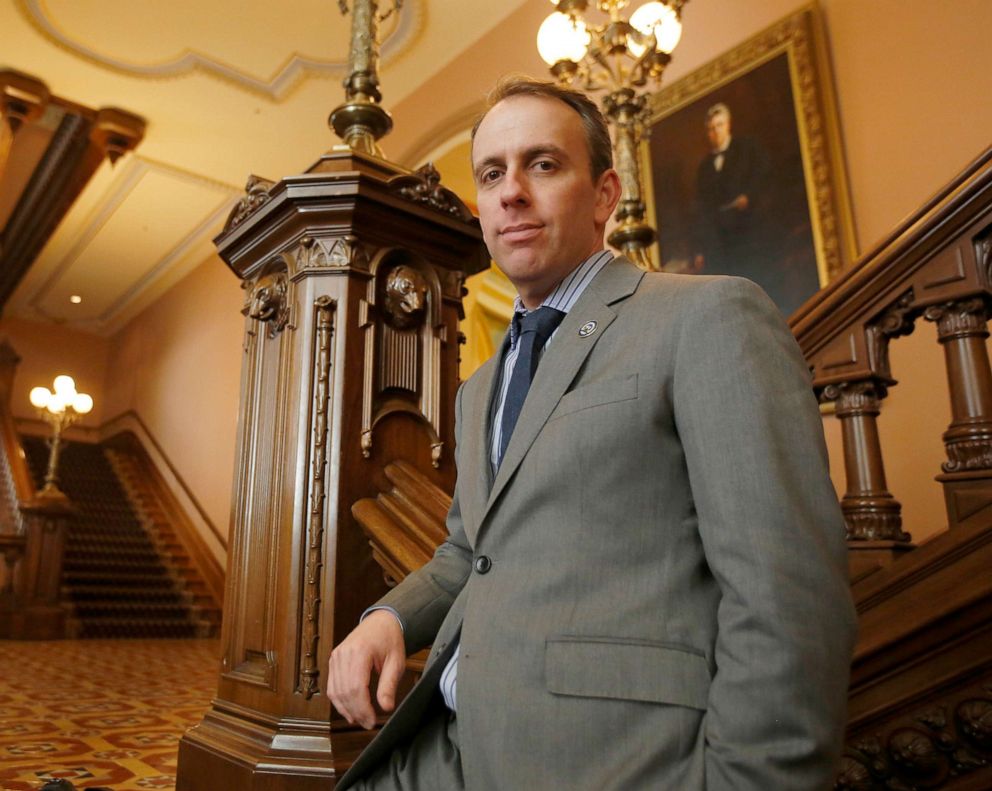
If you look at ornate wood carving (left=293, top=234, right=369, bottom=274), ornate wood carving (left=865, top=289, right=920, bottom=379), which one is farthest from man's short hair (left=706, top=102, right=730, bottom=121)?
ornate wood carving (left=293, top=234, right=369, bottom=274)

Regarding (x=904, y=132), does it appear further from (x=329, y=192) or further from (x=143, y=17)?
(x=143, y=17)

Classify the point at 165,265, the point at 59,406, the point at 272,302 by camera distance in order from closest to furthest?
the point at 272,302
the point at 59,406
the point at 165,265

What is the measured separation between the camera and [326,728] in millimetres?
1632

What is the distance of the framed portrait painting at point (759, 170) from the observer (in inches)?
177

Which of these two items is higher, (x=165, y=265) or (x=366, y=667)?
(x=165, y=265)

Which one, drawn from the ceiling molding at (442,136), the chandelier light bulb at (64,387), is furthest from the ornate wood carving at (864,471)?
the chandelier light bulb at (64,387)

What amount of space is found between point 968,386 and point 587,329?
1374 mm

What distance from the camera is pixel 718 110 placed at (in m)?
5.20

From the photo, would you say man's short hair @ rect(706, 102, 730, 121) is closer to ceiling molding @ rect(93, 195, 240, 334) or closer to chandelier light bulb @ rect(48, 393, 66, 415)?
ceiling molding @ rect(93, 195, 240, 334)

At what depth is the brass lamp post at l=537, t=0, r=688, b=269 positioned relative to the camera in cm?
363

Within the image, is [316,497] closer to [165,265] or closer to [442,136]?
[442,136]

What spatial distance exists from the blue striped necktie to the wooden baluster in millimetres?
1246

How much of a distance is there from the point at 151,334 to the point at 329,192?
45.1 feet

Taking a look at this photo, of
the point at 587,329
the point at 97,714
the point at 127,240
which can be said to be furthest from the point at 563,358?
the point at 127,240
